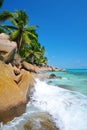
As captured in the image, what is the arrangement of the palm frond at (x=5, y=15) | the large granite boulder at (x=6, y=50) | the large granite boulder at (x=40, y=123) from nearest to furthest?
1. the large granite boulder at (x=40, y=123)
2. the large granite boulder at (x=6, y=50)
3. the palm frond at (x=5, y=15)

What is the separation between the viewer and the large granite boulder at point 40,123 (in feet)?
20.8

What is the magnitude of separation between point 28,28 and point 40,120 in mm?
24718

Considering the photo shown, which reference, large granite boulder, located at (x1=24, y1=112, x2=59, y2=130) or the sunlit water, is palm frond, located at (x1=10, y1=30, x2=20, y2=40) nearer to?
the sunlit water

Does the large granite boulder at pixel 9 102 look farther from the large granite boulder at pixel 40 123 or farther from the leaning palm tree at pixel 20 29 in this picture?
the leaning palm tree at pixel 20 29

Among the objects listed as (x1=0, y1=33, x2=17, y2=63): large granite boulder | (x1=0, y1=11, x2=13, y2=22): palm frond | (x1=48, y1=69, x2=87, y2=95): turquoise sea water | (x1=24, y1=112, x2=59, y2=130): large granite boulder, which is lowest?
(x1=24, y1=112, x2=59, y2=130): large granite boulder

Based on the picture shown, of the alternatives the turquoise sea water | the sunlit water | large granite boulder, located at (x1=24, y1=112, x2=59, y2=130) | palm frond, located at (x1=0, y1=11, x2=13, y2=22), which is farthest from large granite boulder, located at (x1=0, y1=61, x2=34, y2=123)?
palm frond, located at (x1=0, y1=11, x2=13, y2=22)

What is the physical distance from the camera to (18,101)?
7.55 m

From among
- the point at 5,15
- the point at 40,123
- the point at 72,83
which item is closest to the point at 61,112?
the point at 40,123

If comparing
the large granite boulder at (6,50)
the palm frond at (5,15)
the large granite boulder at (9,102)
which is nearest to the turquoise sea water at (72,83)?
the large granite boulder at (6,50)

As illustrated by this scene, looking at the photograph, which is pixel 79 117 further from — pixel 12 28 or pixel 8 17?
pixel 12 28

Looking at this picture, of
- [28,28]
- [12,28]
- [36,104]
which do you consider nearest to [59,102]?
[36,104]

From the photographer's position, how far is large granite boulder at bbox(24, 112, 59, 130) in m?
6.33

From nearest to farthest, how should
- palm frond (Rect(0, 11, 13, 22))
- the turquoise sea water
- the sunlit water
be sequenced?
the sunlit water → the turquoise sea water → palm frond (Rect(0, 11, 13, 22))

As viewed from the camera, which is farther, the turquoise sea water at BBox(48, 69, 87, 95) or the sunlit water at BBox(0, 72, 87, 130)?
the turquoise sea water at BBox(48, 69, 87, 95)
